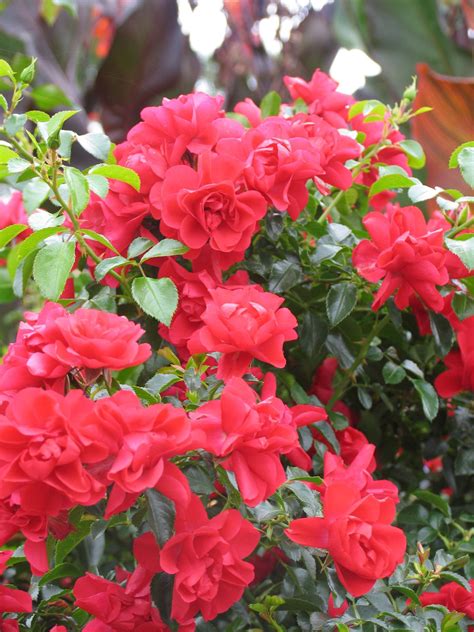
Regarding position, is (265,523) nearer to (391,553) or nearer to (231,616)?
(391,553)

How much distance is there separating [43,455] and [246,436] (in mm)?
125

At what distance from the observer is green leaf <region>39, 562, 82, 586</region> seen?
27.0 inches

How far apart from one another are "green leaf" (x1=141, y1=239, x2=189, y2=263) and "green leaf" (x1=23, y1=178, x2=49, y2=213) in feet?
0.29

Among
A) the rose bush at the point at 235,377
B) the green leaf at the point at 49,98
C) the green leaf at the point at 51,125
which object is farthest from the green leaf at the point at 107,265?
the green leaf at the point at 49,98

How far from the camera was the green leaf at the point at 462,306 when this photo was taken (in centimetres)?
73

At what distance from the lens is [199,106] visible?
27.9 inches

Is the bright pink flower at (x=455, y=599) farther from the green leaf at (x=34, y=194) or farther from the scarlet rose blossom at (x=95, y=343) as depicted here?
the green leaf at (x=34, y=194)

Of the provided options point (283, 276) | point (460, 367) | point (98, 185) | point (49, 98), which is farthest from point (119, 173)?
point (49, 98)

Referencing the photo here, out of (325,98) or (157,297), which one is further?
(325,98)

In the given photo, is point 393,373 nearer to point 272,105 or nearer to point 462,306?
point 462,306

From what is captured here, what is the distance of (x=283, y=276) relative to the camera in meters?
0.73

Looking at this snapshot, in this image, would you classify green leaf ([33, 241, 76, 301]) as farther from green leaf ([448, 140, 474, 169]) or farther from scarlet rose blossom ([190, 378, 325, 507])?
green leaf ([448, 140, 474, 169])

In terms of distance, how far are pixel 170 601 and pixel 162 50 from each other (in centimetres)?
171

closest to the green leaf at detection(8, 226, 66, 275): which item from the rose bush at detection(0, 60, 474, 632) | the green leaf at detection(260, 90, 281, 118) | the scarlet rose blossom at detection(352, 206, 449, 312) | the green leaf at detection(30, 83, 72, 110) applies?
the rose bush at detection(0, 60, 474, 632)
